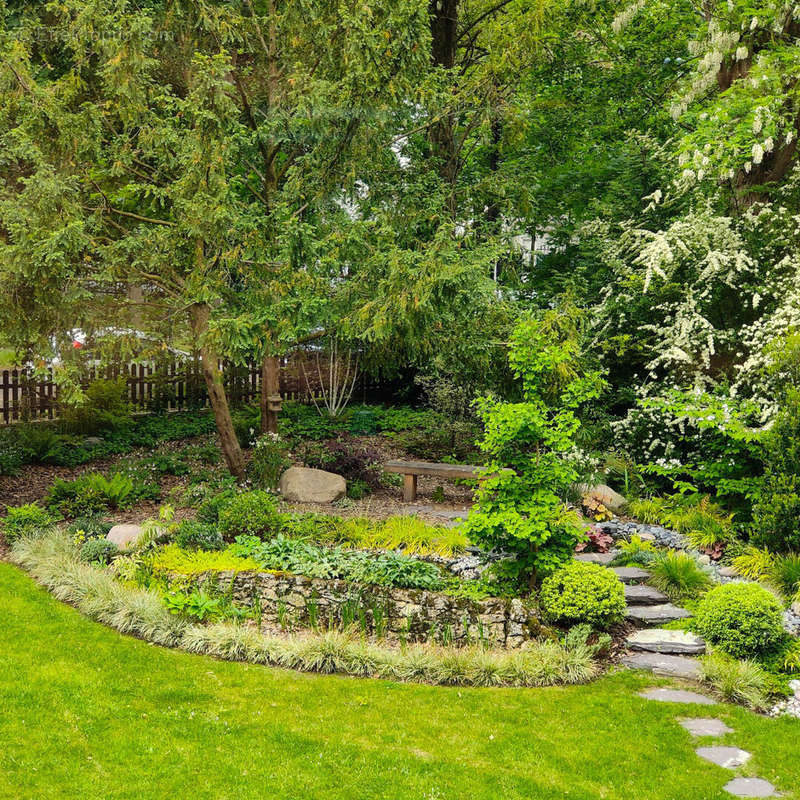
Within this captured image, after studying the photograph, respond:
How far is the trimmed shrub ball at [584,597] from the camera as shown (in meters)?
6.43

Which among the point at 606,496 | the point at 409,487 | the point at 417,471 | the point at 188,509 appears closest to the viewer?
the point at 188,509

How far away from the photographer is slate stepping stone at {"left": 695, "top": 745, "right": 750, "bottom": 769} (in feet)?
16.0

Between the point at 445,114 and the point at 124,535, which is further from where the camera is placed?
the point at 445,114

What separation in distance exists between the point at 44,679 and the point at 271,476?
177 inches

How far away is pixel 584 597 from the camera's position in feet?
21.1

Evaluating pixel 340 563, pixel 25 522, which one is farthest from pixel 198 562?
pixel 25 522

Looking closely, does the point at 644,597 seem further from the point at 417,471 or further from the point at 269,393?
the point at 269,393

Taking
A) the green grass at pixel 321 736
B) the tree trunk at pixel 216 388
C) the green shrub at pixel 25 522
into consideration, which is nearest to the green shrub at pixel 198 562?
the green grass at pixel 321 736

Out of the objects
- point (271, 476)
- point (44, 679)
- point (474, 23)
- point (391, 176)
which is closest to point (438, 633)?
point (44, 679)

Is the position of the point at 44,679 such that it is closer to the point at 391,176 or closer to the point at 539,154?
the point at 391,176

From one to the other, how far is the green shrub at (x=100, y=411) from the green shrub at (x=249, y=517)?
18.1ft

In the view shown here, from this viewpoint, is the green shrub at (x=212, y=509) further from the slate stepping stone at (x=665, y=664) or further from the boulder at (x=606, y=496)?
the slate stepping stone at (x=665, y=664)

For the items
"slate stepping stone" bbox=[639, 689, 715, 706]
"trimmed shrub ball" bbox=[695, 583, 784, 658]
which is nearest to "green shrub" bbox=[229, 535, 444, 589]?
"slate stepping stone" bbox=[639, 689, 715, 706]

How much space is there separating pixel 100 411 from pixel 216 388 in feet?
12.5
